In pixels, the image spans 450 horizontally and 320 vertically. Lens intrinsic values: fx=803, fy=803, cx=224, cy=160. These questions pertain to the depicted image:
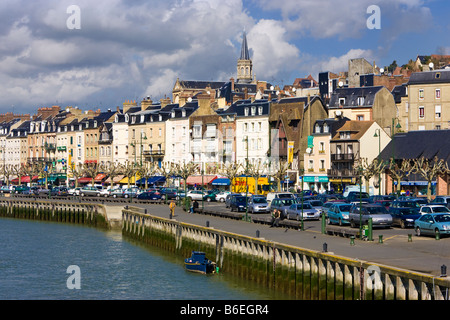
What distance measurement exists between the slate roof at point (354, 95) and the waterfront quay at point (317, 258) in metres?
49.0

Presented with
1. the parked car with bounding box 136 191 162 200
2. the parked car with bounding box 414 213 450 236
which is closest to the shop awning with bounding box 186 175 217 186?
the parked car with bounding box 136 191 162 200

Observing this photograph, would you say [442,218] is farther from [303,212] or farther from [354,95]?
[354,95]

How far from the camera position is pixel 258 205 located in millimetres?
70438

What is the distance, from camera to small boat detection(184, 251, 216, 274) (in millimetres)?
49219

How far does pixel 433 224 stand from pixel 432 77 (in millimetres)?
65276

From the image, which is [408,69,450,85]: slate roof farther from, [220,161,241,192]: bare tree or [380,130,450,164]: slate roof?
[220,161,241,192]: bare tree

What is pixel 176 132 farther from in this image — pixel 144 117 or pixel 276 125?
pixel 276 125

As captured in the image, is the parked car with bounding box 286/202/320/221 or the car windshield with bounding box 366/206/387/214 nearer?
the car windshield with bounding box 366/206/387/214

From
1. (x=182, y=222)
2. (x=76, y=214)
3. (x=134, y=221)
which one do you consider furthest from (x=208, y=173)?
(x=182, y=222)

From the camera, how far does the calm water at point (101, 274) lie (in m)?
43.7

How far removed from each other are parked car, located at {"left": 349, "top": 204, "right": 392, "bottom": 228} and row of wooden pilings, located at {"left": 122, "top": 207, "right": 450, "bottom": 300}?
889cm

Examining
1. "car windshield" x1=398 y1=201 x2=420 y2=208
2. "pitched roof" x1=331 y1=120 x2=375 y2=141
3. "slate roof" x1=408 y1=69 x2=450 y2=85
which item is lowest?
"car windshield" x1=398 y1=201 x2=420 y2=208

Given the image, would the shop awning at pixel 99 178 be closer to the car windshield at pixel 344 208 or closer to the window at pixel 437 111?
the window at pixel 437 111

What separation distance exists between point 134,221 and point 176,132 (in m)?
51.1
